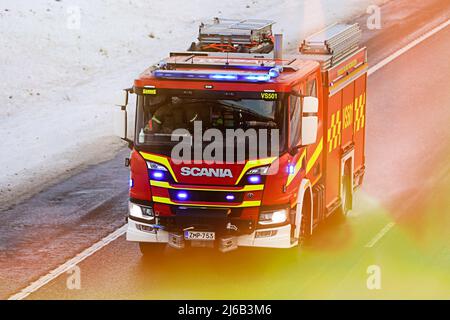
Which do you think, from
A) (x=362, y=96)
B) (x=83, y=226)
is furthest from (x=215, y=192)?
(x=362, y=96)

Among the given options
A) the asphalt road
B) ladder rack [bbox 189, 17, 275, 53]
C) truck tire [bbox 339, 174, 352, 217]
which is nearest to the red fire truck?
the asphalt road

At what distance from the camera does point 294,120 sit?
19797 mm

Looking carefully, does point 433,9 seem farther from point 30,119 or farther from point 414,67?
point 30,119

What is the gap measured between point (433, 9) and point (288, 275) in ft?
79.6

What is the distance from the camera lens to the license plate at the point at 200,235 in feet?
63.9

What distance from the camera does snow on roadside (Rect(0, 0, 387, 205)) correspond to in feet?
94.8

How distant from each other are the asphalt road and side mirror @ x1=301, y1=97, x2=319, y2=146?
1843mm

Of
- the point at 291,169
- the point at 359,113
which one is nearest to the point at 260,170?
the point at 291,169

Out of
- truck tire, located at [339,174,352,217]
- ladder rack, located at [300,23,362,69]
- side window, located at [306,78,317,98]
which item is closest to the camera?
side window, located at [306,78,317,98]

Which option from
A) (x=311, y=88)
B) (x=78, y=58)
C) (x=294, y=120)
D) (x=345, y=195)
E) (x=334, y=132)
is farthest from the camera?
(x=78, y=58)

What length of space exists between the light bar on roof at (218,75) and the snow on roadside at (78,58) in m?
6.70

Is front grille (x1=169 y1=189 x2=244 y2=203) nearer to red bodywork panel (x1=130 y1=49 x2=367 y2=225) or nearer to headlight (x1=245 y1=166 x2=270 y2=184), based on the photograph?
red bodywork panel (x1=130 y1=49 x2=367 y2=225)

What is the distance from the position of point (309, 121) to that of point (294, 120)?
219mm

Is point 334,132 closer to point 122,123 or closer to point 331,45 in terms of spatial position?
point 331,45
